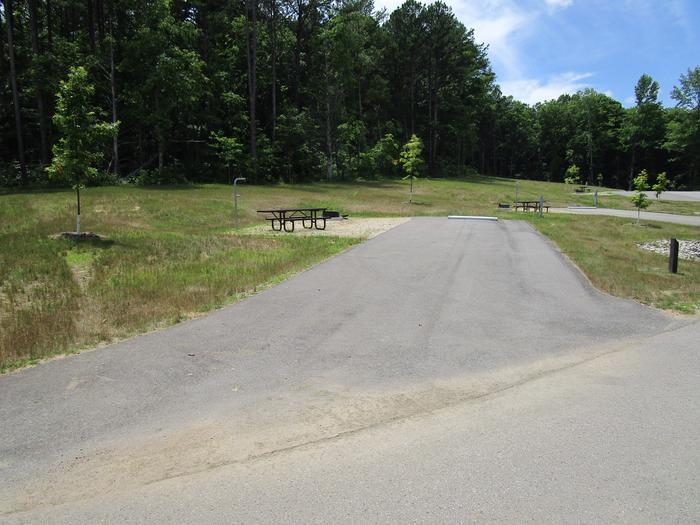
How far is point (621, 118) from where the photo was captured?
82.9 metres

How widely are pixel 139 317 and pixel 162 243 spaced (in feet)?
27.7

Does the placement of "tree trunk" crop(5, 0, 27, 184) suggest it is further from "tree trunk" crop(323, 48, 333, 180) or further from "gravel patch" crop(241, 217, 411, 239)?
"tree trunk" crop(323, 48, 333, 180)

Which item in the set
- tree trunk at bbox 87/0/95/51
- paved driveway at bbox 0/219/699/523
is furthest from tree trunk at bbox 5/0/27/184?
paved driveway at bbox 0/219/699/523

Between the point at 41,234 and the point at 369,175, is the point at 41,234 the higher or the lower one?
the lower one

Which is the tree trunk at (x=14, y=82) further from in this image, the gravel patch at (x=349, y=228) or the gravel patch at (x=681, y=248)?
the gravel patch at (x=681, y=248)

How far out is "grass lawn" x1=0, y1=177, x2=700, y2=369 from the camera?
7277 millimetres

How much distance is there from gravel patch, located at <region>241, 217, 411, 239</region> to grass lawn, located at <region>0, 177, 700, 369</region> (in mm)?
1324

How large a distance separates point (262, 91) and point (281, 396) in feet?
155

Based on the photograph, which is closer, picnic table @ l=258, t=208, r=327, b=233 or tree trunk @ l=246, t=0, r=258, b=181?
picnic table @ l=258, t=208, r=327, b=233

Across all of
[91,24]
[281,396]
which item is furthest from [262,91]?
[281,396]

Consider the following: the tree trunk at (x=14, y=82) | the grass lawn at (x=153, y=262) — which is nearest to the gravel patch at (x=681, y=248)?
the grass lawn at (x=153, y=262)

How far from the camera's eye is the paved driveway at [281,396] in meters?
3.21

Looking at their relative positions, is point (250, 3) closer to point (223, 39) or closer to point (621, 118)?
point (223, 39)

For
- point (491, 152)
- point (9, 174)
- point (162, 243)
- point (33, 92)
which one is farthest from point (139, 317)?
point (491, 152)
